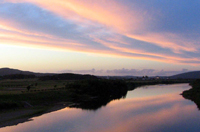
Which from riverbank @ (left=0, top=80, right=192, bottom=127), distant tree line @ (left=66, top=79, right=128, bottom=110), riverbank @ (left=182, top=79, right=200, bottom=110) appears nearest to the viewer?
riverbank @ (left=0, top=80, right=192, bottom=127)

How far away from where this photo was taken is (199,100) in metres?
40.1

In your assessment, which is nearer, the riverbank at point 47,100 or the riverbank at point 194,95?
the riverbank at point 47,100

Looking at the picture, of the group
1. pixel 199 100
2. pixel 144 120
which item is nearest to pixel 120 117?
pixel 144 120

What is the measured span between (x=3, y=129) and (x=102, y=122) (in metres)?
10.6

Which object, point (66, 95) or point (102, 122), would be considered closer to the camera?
point (102, 122)

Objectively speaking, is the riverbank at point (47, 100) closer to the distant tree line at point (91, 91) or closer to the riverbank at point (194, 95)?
the distant tree line at point (91, 91)

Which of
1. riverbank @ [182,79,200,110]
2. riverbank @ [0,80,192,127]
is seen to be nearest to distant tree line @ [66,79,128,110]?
riverbank @ [0,80,192,127]

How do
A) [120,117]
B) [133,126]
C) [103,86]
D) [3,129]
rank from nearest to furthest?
[3,129], [133,126], [120,117], [103,86]

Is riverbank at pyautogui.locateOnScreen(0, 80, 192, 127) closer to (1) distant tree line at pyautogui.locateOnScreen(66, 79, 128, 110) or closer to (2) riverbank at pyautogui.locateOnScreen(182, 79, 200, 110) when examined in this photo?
(1) distant tree line at pyautogui.locateOnScreen(66, 79, 128, 110)

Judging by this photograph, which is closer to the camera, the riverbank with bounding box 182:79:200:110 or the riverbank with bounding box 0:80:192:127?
the riverbank with bounding box 0:80:192:127

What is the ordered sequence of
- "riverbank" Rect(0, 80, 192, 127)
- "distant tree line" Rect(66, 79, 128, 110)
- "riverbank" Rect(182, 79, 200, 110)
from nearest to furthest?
"riverbank" Rect(0, 80, 192, 127) → "riverbank" Rect(182, 79, 200, 110) → "distant tree line" Rect(66, 79, 128, 110)

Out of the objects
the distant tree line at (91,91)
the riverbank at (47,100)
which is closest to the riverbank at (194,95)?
the distant tree line at (91,91)

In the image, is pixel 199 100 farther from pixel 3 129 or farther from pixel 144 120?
pixel 3 129

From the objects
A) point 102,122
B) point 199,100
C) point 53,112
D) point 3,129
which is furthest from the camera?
point 199,100
